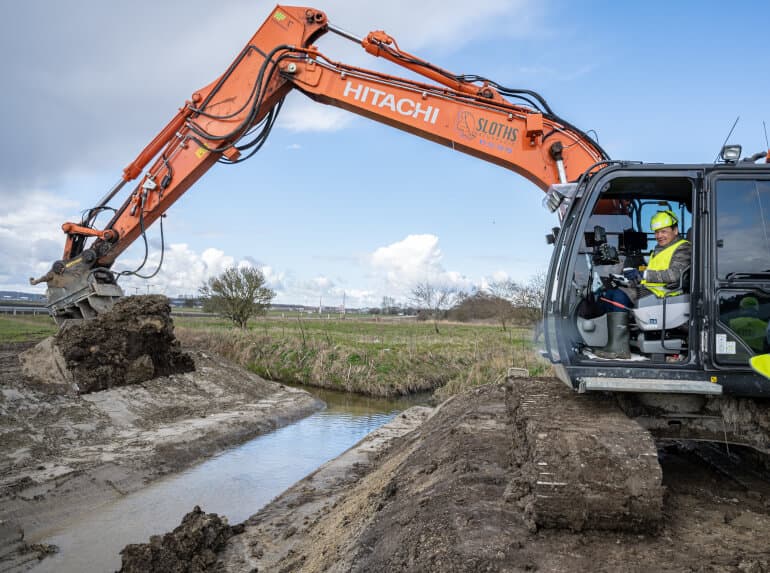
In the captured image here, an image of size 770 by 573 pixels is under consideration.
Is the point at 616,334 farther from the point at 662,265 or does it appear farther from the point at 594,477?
the point at 594,477

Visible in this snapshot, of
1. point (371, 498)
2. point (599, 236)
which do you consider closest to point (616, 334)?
point (599, 236)

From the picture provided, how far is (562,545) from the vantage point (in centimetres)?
354

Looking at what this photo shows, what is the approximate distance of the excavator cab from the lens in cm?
421

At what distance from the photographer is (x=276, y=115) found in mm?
8836

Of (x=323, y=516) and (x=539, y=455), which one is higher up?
(x=539, y=455)

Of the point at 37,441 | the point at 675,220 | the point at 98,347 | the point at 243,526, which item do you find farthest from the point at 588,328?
the point at 98,347

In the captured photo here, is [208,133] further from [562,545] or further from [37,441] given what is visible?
[562,545]

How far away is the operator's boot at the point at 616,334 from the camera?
15.0ft

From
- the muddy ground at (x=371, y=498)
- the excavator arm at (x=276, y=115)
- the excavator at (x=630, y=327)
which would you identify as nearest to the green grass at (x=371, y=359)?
the muddy ground at (x=371, y=498)

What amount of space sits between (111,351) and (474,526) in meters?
9.36

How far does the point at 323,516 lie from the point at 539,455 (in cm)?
306

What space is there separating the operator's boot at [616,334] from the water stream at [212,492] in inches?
180

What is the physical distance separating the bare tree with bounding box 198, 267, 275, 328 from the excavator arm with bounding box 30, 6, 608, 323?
539 inches

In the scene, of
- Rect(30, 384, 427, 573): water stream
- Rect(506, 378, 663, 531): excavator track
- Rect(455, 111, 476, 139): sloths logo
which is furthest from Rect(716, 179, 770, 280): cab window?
Rect(30, 384, 427, 573): water stream
